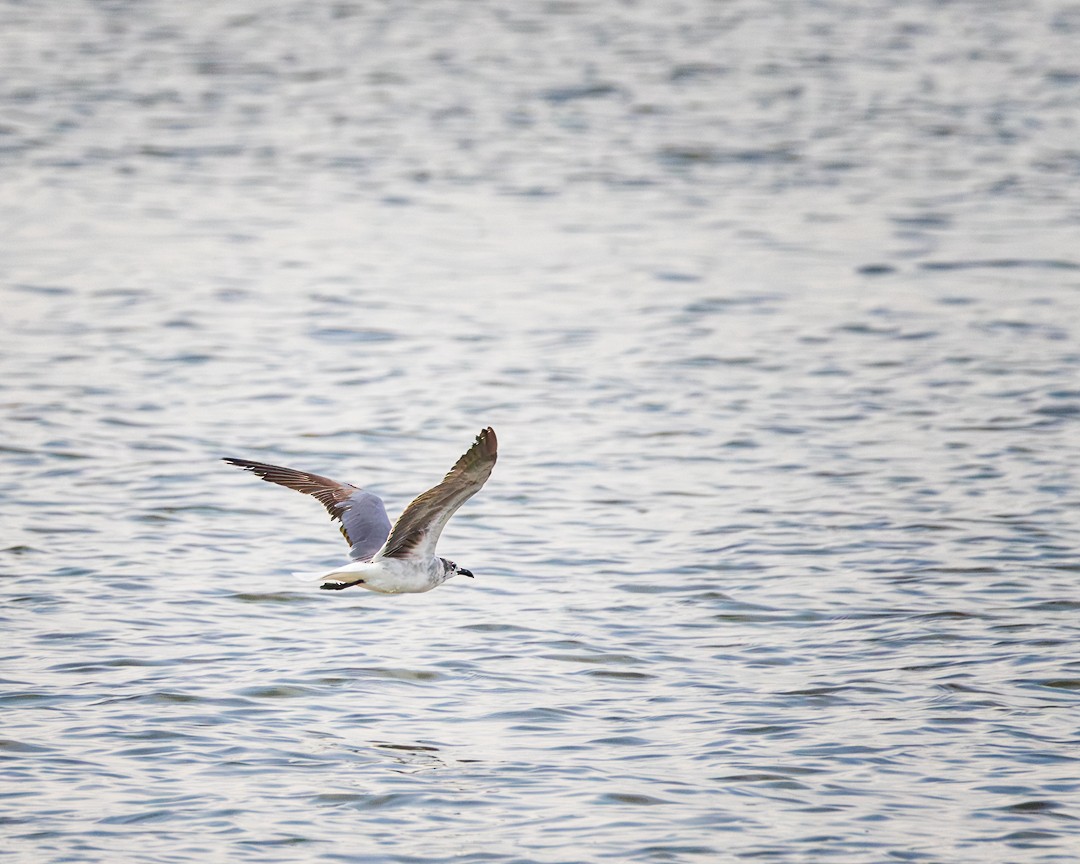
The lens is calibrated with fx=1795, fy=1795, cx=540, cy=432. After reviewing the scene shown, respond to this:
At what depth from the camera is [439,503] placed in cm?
848

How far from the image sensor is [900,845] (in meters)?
7.49

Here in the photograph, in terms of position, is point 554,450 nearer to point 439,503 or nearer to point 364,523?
point 364,523

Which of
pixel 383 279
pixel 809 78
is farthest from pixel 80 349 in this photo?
pixel 809 78

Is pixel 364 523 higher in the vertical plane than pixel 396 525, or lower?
lower

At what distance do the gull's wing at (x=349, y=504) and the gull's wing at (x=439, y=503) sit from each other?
440 mm

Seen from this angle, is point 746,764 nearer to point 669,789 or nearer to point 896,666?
point 669,789

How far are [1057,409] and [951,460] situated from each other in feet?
4.85

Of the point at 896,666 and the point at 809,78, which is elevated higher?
the point at 809,78

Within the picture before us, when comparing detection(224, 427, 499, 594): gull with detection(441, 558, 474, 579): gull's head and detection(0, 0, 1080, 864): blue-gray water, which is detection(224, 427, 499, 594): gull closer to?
detection(441, 558, 474, 579): gull's head

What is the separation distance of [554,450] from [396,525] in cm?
447

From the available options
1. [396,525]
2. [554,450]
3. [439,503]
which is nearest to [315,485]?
[396,525]

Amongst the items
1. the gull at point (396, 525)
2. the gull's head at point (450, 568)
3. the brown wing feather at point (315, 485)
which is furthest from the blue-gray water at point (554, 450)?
the brown wing feather at point (315, 485)

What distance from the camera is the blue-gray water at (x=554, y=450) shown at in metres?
7.99

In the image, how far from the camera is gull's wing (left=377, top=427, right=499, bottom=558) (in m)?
7.83
